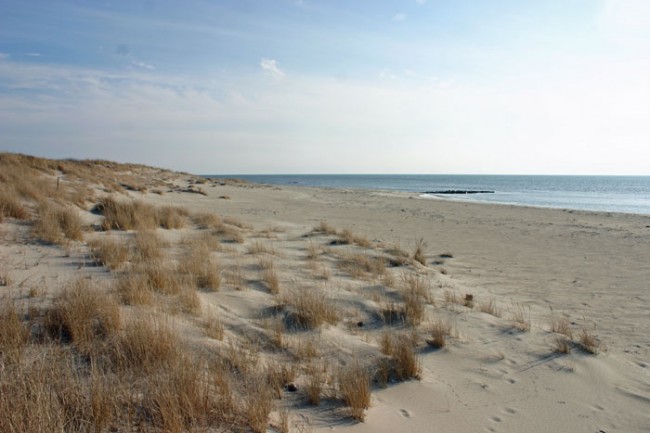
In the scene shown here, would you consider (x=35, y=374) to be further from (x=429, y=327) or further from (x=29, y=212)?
(x=29, y=212)

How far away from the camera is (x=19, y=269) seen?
6223 millimetres

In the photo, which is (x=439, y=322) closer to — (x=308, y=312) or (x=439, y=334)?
(x=439, y=334)

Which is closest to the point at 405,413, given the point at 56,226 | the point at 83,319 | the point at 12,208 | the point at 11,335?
the point at 83,319

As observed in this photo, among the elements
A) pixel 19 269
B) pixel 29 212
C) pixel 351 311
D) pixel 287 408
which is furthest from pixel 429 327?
pixel 29 212

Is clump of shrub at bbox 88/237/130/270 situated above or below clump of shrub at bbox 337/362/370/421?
above

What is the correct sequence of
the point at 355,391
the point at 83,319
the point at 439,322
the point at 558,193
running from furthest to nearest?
the point at 558,193
the point at 439,322
the point at 83,319
the point at 355,391

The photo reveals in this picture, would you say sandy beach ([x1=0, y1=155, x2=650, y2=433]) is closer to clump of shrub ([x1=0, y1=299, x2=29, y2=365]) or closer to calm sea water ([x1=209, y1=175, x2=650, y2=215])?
clump of shrub ([x1=0, y1=299, x2=29, y2=365])

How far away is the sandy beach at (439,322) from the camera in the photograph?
3801 mm

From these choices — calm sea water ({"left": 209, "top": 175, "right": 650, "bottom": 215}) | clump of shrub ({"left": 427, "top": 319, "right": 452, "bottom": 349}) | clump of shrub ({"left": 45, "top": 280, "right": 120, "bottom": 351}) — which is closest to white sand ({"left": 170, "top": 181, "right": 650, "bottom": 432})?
clump of shrub ({"left": 427, "top": 319, "right": 452, "bottom": 349})

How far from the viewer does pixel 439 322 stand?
5547mm

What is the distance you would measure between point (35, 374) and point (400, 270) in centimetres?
726

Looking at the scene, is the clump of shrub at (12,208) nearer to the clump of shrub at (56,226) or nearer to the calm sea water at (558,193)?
the clump of shrub at (56,226)

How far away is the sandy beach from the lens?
12.5 ft

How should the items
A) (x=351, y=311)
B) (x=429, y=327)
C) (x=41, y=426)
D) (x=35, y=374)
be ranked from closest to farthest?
(x=41, y=426) < (x=35, y=374) < (x=429, y=327) < (x=351, y=311)
